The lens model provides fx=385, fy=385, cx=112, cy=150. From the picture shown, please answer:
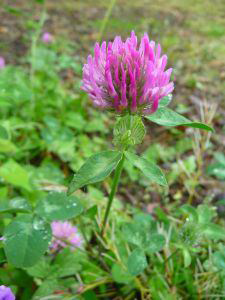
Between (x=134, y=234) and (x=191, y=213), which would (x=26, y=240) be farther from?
(x=191, y=213)

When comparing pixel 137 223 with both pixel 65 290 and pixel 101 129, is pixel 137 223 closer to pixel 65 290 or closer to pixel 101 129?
pixel 65 290

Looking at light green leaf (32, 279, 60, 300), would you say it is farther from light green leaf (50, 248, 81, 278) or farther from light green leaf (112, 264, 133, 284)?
light green leaf (112, 264, 133, 284)

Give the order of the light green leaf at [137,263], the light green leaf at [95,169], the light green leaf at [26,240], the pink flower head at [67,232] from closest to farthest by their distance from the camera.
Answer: the light green leaf at [95,169] → the light green leaf at [26,240] → the light green leaf at [137,263] → the pink flower head at [67,232]

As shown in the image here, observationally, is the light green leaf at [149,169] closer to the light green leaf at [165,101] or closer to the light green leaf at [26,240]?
the light green leaf at [165,101]

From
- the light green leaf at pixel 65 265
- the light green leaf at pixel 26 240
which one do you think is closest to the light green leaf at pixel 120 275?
the light green leaf at pixel 65 265

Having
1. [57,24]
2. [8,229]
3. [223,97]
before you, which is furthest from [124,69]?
[57,24]

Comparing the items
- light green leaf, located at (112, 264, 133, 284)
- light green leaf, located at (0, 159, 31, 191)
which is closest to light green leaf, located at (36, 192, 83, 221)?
light green leaf, located at (112, 264, 133, 284)
